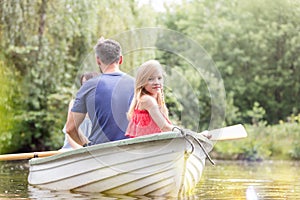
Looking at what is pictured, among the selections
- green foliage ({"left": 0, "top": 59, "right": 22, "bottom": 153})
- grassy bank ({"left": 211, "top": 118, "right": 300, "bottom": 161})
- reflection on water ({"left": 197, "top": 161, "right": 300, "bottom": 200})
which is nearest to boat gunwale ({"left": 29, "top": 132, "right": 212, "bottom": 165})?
reflection on water ({"left": 197, "top": 161, "right": 300, "bottom": 200})

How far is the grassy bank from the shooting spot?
19.5m

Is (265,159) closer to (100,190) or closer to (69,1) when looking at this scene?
(69,1)

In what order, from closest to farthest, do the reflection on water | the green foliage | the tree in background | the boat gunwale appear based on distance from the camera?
the boat gunwale < the reflection on water < the green foliage < the tree in background

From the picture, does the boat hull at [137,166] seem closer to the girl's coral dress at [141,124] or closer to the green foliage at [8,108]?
the girl's coral dress at [141,124]

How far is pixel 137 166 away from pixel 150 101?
65 centimetres

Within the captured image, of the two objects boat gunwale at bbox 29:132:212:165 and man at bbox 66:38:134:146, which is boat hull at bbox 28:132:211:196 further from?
man at bbox 66:38:134:146

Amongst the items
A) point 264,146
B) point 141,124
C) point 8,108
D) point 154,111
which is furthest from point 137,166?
point 264,146

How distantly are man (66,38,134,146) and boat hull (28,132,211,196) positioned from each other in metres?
0.34

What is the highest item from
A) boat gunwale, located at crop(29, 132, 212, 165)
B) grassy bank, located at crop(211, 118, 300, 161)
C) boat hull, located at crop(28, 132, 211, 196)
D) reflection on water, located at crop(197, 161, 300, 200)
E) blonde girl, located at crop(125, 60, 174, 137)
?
blonde girl, located at crop(125, 60, 174, 137)

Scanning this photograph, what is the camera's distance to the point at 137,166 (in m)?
6.98

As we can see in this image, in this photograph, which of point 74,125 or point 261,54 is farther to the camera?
point 261,54

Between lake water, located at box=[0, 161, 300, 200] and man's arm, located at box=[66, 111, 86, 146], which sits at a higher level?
man's arm, located at box=[66, 111, 86, 146]

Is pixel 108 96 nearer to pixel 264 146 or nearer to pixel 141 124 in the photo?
pixel 141 124

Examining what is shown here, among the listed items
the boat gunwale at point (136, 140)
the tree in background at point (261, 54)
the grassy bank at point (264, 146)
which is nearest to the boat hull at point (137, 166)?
the boat gunwale at point (136, 140)
